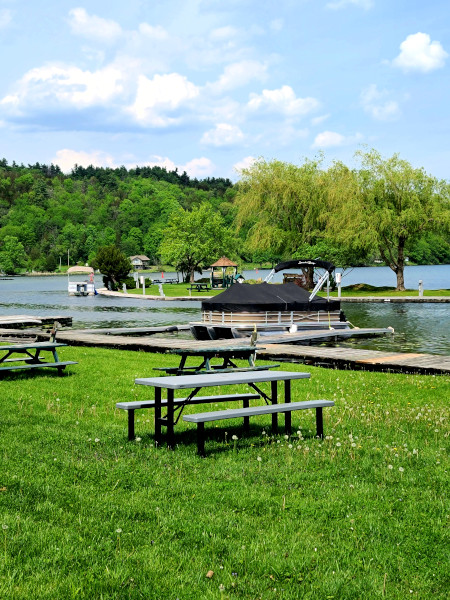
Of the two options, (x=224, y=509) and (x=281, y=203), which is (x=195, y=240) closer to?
(x=281, y=203)

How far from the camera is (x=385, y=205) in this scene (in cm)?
5747

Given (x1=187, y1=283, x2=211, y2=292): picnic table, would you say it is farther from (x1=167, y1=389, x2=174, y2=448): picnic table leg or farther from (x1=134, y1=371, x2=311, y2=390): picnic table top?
(x1=167, y1=389, x2=174, y2=448): picnic table leg

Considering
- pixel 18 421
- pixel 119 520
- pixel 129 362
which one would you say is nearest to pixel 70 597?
pixel 119 520

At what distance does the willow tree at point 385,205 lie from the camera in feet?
184

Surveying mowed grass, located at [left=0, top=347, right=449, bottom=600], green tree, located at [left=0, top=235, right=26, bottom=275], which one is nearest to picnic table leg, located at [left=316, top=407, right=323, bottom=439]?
mowed grass, located at [left=0, top=347, right=449, bottom=600]

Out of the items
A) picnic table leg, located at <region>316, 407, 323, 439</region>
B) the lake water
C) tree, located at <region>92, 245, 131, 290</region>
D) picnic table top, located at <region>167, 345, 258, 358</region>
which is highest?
tree, located at <region>92, 245, 131, 290</region>

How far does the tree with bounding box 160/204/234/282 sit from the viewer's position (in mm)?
79750

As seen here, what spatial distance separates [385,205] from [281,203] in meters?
8.93

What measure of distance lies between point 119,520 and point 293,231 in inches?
2210

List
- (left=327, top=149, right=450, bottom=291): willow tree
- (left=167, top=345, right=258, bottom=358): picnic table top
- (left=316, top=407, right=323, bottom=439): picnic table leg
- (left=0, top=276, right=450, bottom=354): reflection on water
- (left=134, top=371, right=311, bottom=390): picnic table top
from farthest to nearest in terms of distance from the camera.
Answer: (left=327, top=149, right=450, bottom=291): willow tree, (left=0, top=276, right=450, bottom=354): reflection on water, (left=167, top=345, right=258, bottom=358): picnic table top, (left=316, top=407, right=323, bottom=439): picnic table leg, (left=134, top=371, right=311, bottom=390): picnic table top

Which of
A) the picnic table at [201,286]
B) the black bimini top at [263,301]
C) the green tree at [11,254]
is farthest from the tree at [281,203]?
the green tree at [11,254]

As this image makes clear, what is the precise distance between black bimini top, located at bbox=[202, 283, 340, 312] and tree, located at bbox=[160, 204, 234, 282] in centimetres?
5156

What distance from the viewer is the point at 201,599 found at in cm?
378

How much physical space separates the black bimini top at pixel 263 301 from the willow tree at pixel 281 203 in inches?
1234
